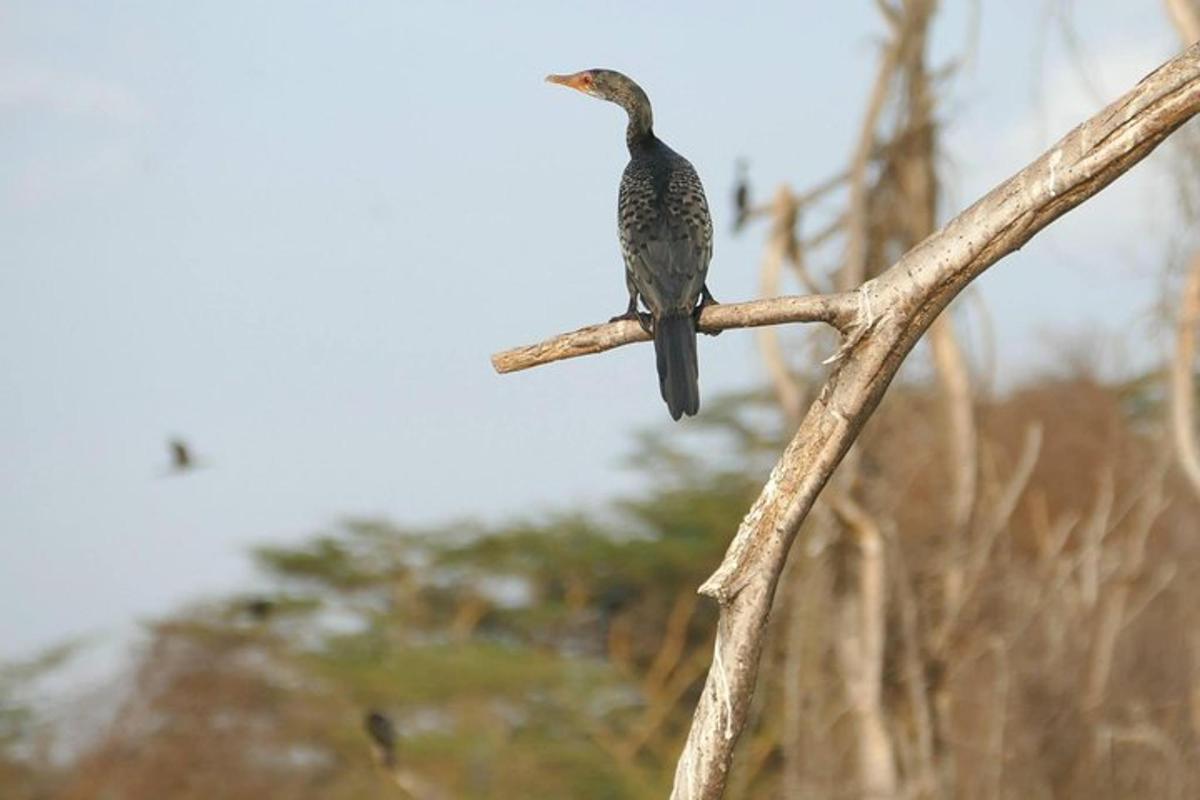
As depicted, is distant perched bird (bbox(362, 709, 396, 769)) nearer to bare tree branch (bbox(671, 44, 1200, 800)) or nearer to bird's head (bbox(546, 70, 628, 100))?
bird's head (bbox(546, 70, 628, 100))

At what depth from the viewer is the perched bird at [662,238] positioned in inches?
182

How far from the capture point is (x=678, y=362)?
4.62 meters

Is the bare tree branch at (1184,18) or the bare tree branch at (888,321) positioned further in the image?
the bare tree branch at (1184,18)

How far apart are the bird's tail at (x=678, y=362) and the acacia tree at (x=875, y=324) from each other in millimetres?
632

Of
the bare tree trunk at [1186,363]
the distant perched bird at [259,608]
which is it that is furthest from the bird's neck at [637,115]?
the distant perched bird at [259,608]

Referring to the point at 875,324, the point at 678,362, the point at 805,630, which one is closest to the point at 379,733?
the point at 805,630

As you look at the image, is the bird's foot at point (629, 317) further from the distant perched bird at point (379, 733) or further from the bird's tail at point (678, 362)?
the distant perched bird at point (379, 733)

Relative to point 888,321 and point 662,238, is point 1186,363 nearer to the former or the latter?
point 662,238

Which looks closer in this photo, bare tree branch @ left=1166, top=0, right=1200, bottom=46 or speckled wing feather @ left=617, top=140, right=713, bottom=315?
speckled wing feather @ left=617, top=140, right=713, bottom=315

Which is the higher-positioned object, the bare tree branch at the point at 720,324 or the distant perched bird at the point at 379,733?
the bare tree branch at the point at 720,324

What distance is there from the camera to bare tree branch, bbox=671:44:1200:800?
3834 millimetres

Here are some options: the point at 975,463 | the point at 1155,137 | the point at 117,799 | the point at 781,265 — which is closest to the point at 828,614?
the point at 975,463

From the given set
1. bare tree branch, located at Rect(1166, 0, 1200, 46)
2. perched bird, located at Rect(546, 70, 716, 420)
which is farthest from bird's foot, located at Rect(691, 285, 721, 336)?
bare tree branch, located at Rect(1166, 0, 1200, 46)

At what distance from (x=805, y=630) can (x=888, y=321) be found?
661 cm
